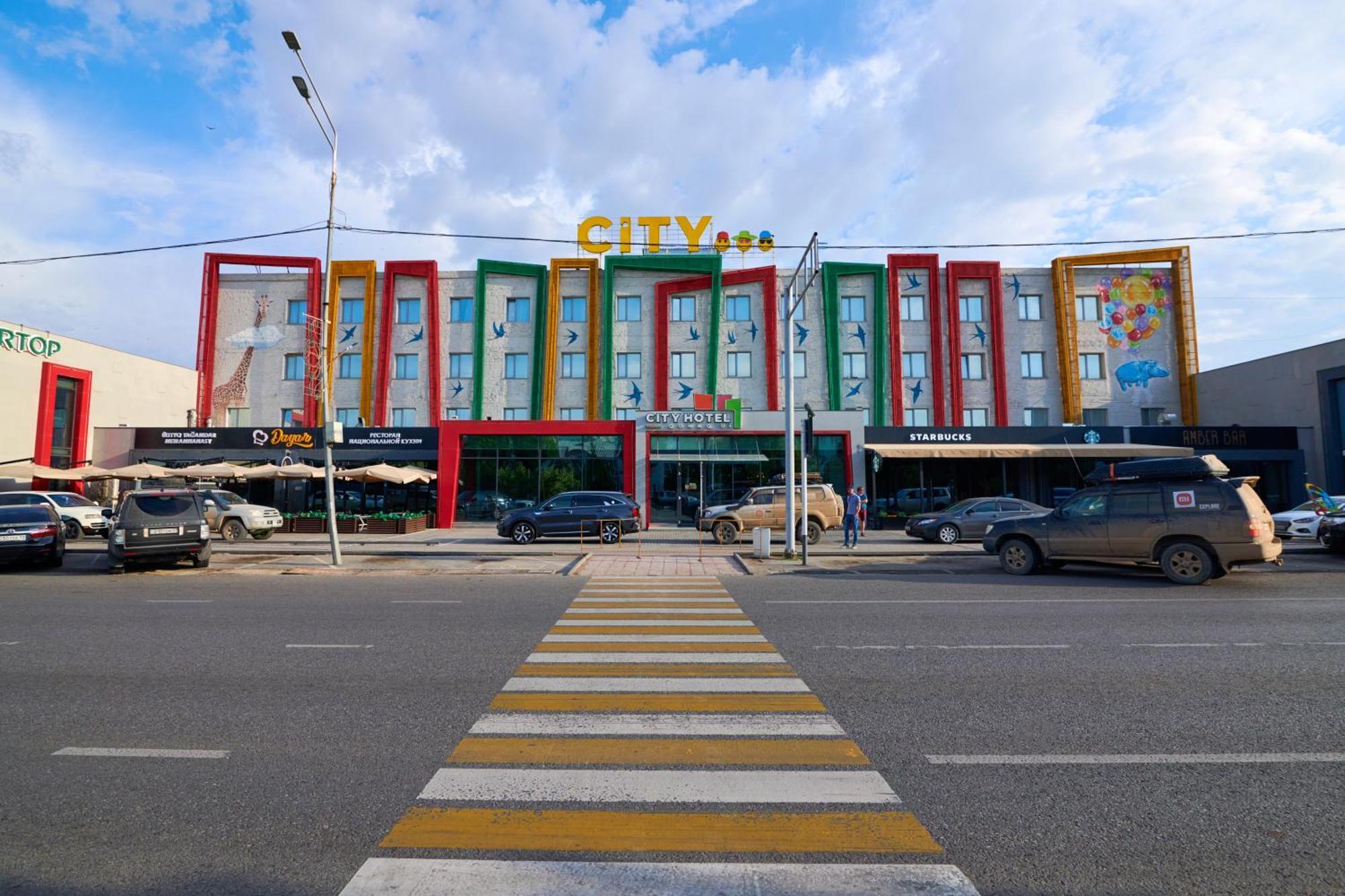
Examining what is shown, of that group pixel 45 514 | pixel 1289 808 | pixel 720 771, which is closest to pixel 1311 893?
pixel 1289 808

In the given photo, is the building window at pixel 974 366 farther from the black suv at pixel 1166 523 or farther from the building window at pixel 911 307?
the black suv at pixel 1166 523

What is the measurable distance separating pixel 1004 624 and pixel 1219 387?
35.7 meters

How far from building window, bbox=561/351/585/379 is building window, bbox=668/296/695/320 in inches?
217

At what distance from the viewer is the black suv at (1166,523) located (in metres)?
11.9

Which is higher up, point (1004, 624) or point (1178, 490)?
point (1178, 490)

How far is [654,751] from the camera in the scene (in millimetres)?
4645

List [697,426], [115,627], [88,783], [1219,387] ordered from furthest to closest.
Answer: [1219,387], [697,426], [115,627], [88,783]

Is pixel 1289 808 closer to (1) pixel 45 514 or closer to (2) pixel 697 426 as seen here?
(1) pixel 45 514

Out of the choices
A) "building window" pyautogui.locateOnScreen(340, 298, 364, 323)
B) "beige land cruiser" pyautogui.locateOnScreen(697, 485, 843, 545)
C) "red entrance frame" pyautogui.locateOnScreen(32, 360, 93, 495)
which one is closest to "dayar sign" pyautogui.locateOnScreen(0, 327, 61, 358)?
"red entrance frame" pyautogui.locateOnScreen(32, 360, 93, 495)

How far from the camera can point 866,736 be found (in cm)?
490

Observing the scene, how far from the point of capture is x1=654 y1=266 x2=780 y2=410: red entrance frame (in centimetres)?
3703

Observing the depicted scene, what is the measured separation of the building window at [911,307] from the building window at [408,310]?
2620 centimetres

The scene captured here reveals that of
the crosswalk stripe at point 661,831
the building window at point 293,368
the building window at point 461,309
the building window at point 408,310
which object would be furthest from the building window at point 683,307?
the crosswalk stripe at point 661,831

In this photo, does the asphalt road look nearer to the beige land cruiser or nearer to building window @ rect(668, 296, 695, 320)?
the beige land cruiser
